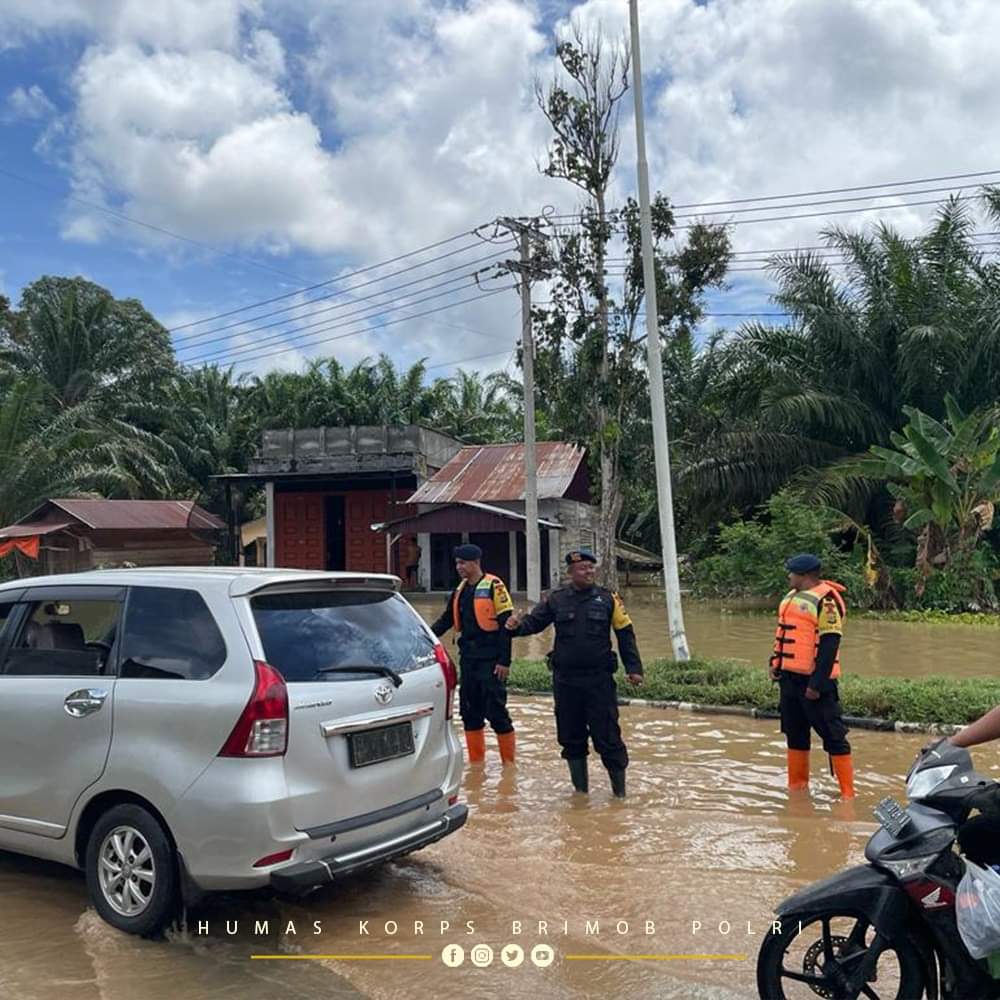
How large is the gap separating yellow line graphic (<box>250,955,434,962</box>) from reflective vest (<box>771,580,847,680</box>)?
3653 millimetres

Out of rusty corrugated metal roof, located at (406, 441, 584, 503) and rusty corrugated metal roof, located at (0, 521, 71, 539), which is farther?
rusty corrugated metal roof, located at (406, 441, 584, 503)

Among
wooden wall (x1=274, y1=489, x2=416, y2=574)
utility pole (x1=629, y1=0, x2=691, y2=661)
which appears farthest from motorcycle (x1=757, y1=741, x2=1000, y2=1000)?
wooden wall (x1=274, y1=489, x2=416, y2=574)

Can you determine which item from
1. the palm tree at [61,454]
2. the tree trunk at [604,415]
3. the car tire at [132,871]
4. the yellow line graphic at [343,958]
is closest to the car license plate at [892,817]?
the yellow line graphic at [343,958]

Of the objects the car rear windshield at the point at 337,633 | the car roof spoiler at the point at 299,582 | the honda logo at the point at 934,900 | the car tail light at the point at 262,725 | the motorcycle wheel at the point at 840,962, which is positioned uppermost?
the car roof spoiler at the point at 299,582

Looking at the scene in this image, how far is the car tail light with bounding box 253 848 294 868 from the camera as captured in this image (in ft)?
12.9

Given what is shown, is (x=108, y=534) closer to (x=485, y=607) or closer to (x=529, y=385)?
(x=529, y=385)

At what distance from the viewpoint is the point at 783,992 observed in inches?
140

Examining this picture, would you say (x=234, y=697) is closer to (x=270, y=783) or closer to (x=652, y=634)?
(x=270, y=783)

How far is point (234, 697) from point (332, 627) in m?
0.65

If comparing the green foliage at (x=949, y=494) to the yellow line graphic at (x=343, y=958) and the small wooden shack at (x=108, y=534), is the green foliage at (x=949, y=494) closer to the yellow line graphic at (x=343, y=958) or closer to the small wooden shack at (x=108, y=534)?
the yellow line graphic at (x=343, y=958)

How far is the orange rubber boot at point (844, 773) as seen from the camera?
671cm

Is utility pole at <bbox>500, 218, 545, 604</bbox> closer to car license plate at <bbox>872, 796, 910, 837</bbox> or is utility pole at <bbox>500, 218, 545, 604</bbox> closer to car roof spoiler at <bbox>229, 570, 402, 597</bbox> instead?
car roof spoiler at <bbox>229, 570, 402, 597</bbox>

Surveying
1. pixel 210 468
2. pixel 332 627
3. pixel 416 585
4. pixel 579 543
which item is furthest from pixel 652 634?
pixel 210 468

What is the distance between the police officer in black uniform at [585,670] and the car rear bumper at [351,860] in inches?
79.1
